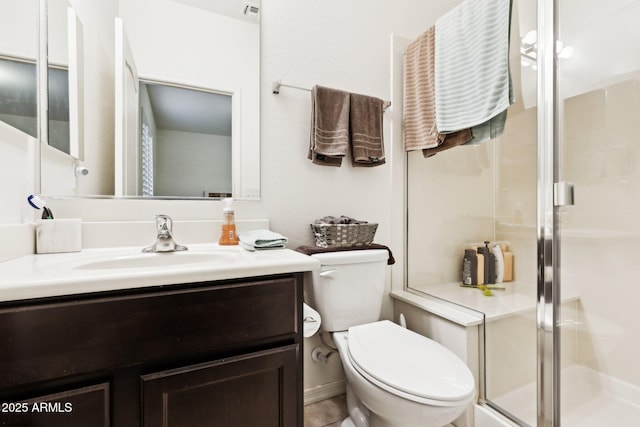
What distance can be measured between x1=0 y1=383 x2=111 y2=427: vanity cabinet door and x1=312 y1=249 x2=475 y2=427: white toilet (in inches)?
28.7

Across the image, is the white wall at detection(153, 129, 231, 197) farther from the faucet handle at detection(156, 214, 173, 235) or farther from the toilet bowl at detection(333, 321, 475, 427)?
the toilet bowl at detection(333, 321, 475, 427)

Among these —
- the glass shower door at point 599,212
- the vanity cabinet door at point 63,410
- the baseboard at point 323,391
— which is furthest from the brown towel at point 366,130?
the vanity cabinet door at point 63,410

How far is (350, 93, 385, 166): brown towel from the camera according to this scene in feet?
4.73

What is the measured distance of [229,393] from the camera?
722 mm

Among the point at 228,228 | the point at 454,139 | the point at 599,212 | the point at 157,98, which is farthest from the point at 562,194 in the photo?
the point at 157,98

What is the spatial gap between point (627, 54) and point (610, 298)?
1.03m

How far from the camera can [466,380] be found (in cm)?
93

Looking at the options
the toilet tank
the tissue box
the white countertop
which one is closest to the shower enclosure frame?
the toilet tank

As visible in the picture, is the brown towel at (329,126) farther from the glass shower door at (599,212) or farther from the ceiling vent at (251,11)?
the glass shower door at (599,212)

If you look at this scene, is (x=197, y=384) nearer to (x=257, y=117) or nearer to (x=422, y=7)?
(x=257, y=117)

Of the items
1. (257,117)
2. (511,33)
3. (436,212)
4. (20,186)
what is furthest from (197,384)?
(511,33)

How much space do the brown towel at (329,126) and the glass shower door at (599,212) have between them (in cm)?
83

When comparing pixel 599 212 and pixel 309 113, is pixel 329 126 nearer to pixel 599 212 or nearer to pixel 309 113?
pixel 309 113

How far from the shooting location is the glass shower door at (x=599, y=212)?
1.10m
